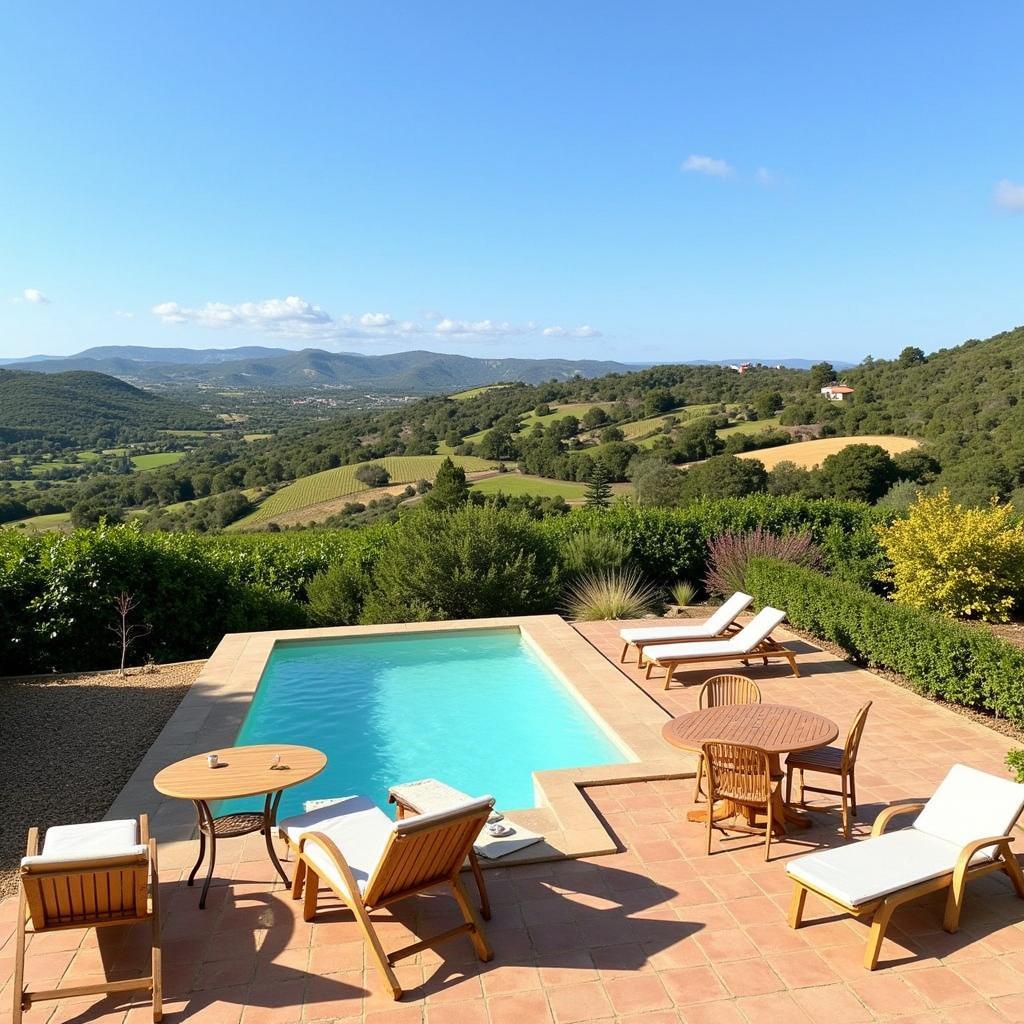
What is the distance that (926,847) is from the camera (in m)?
4.34

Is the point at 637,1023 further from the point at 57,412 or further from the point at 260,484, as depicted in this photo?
the point at 57,412

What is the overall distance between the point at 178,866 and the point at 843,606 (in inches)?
314

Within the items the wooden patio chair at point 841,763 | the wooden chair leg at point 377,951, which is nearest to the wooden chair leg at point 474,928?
the wooden chair leg at point 377,951

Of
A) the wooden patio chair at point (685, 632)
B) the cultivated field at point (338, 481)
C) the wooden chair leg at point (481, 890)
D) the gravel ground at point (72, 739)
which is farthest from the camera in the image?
the cultivated field at point (338, 481)

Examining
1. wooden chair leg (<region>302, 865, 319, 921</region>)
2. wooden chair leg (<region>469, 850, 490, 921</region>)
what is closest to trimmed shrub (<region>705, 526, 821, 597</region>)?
wooden chair leg (<region>469, 850, 490, 921</region>)

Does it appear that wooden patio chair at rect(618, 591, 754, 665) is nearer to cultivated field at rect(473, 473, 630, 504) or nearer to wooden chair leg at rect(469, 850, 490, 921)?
wooden chair leg at rect(469, 850, 490, 921)

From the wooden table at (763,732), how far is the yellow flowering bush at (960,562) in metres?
6.96

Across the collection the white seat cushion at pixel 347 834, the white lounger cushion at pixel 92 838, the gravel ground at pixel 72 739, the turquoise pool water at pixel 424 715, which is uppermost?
the white lounger cushion at pixel 92 838

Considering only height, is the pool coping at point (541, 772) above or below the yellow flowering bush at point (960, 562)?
below

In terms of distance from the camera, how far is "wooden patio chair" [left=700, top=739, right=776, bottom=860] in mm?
4820

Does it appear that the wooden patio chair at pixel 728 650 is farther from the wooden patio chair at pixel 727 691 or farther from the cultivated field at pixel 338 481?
the cultivated field at pixel 338 481

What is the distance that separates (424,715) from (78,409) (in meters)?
115

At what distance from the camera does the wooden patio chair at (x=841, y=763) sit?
5.10 m

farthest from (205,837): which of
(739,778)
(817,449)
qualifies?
Answer: (817,449)
